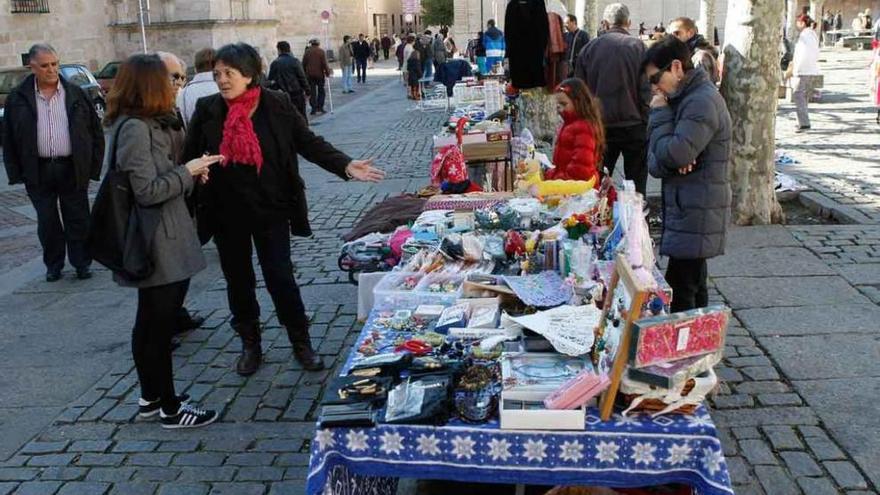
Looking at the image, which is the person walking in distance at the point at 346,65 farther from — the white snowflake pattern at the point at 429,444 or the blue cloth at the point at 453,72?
the white snowflake pattern at the point at 429,444

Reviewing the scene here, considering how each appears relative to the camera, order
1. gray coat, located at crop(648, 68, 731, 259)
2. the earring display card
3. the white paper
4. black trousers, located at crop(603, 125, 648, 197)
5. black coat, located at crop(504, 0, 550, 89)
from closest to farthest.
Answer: the earring display card < the white paper < gray coat, located at crop(648, 68, 731, 259) < black trousers, located at crop(603, 125, 648, 197) < black coat, located at crop(504, 0, 550, 89)

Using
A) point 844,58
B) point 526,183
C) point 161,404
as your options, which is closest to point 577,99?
point 526,183

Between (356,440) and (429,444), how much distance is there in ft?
0.84

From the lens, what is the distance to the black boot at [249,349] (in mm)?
5035

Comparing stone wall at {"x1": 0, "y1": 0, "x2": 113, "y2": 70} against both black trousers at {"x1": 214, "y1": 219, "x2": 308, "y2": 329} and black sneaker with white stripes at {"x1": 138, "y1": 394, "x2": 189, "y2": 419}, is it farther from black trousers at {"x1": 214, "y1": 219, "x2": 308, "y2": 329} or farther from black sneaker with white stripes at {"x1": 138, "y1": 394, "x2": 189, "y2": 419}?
black sneaker with white stripes at {"x1": 138, "y1": 394, "x2": 189, "y2": 419}

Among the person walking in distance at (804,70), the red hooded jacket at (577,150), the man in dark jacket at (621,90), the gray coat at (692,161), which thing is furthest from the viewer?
the person walking in distance at (804,70)

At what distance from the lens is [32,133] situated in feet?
22.8

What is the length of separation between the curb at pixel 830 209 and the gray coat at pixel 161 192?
634 cm

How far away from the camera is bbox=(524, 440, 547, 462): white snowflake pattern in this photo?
273 cm

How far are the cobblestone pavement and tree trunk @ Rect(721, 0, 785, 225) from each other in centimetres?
29

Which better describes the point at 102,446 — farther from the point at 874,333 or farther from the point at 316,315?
the point at 874,333

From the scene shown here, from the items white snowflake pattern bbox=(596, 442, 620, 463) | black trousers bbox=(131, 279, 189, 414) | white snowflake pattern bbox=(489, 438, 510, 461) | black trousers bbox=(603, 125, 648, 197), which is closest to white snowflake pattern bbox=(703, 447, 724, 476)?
white snowflake pattern bbox=(596, 442, 620, 463)

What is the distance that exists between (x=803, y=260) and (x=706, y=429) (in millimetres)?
4649

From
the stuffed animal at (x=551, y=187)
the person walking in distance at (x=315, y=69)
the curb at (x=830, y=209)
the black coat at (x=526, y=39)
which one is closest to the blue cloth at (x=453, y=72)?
the person walking in distance at (x=315, y=69)
